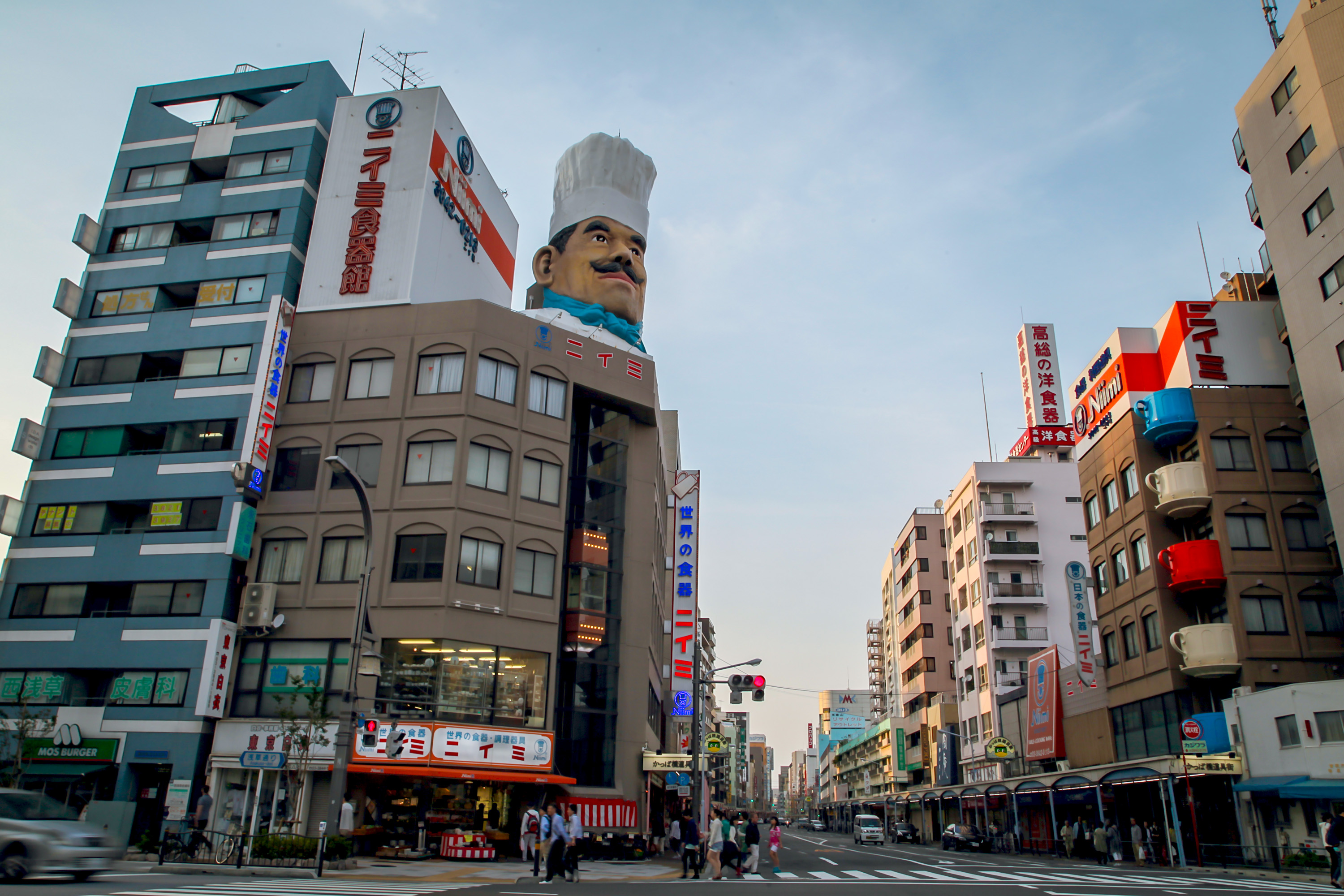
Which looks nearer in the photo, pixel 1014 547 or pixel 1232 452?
pixel 1232 452

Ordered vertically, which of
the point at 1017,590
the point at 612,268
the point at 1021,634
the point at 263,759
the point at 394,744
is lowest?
the point at 263,759

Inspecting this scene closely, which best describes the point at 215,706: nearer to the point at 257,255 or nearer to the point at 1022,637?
the point at 257,255

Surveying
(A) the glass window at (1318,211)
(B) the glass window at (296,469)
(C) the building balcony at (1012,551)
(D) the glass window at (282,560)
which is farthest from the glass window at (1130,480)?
(D) the glass window at (282,560)

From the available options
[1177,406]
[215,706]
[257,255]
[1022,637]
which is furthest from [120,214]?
[1022,637]

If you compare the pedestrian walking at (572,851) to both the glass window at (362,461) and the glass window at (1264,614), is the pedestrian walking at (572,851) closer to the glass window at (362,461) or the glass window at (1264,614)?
the glass window at (362,461)

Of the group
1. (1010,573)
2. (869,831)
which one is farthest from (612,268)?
(1010,573)

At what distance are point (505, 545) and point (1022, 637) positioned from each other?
49.4 meters

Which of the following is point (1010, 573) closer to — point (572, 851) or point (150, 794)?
point (572, 851)

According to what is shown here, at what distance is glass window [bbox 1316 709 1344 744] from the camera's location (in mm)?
27984

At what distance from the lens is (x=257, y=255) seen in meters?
39.4

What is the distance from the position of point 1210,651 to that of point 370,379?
35.2m

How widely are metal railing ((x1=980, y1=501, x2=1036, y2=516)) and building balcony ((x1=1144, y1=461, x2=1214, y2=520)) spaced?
118 feet

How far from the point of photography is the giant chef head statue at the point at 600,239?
47.8m

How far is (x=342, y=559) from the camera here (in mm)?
34688
